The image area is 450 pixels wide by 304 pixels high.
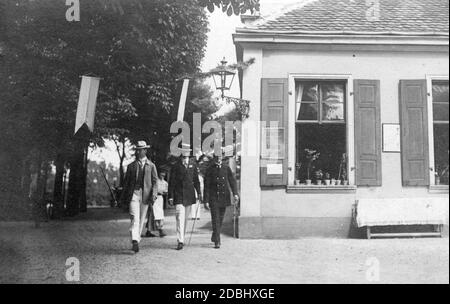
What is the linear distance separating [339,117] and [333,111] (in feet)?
0.53

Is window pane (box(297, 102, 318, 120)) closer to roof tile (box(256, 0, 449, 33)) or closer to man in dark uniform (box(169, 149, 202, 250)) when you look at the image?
roof tile (box(256, 0, 449, 33))

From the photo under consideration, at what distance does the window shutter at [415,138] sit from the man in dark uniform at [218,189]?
3.14m

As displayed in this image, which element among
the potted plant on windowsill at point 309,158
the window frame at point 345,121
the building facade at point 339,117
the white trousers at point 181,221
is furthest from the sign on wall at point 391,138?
the white trousers at point 181,221

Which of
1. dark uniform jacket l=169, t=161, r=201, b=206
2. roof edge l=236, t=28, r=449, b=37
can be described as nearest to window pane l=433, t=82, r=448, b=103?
roof edge l=236, t=28, r=449, b=37

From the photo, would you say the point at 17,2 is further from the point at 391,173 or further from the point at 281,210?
the point at 391,173

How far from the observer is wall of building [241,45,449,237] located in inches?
327

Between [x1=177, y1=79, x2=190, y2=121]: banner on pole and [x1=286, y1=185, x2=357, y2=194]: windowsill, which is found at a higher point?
[x1=177, y1=79, x2=190, y2=121]: banner on pole

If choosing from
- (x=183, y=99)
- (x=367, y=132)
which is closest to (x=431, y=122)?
(x=367, y=132)

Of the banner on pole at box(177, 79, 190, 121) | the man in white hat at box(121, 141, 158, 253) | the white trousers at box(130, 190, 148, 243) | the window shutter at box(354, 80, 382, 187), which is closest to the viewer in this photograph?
the white trousers at box(130, 190, 148, 243)

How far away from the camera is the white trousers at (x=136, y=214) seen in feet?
22.8

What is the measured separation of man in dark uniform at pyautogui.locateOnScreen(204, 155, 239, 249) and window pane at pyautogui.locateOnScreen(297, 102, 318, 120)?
6.19ft

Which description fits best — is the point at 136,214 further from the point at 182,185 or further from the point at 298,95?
the point at 298,95

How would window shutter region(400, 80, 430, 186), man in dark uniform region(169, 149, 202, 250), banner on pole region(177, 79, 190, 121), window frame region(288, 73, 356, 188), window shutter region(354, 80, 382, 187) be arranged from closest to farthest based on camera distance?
man in dark uniform region(169, 149, 202, 250)
banner on pole region(177, 79, 190, 121)
window shutter region(400, 80, 430, 186)
window shutter region(354, 80, 382, 187)
window frame region(288, 73, 356, 188)
